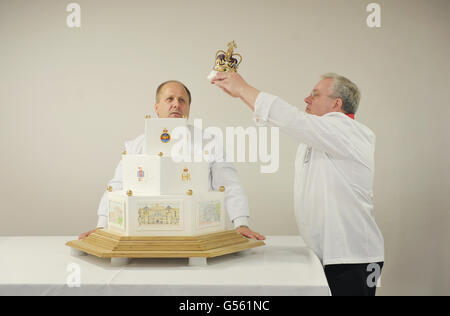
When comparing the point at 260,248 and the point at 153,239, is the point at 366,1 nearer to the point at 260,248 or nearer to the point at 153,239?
the point at 260,248

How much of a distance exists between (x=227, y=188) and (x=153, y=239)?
2.42 feet

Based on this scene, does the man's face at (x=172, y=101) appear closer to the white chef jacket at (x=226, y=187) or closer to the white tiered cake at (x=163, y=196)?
the white chef jacket at (x=226, y=187)

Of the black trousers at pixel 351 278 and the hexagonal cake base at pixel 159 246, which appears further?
the black trousers at pixel 351 278

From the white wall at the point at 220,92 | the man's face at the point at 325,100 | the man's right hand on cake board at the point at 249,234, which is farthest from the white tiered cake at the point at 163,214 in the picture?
the white wall at the point at 220,92

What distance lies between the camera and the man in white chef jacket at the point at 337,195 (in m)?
2.25

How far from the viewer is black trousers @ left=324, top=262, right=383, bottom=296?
7.63ft

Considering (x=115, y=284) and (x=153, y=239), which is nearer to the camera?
(x=115, y=284)

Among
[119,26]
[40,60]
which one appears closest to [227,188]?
[119,26]

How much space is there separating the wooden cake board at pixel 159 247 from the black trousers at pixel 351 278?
1.86 ft

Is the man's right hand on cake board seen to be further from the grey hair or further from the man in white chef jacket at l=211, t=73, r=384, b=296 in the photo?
the grey hair

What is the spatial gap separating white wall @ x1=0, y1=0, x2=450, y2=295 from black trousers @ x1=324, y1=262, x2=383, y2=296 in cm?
163

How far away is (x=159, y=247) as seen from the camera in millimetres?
2014

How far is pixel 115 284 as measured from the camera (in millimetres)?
1734

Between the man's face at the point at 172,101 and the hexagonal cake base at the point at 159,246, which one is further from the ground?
the man's face at the point at 172,101
